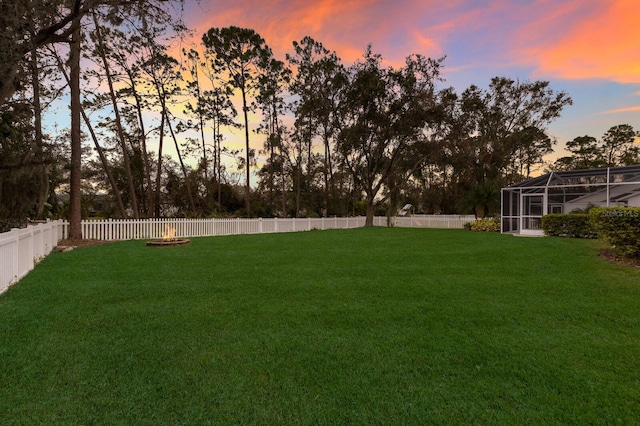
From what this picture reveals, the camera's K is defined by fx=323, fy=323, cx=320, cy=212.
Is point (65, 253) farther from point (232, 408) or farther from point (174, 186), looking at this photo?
point (174, 186)

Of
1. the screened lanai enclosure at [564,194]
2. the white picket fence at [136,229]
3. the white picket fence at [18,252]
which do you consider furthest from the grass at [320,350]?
the screened lanai enclosure at [564,194]

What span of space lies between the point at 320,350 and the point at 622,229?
8115 mm

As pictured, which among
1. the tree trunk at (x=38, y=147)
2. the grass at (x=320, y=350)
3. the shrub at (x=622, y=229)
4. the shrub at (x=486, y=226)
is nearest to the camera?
the grass at (x=320, y=350)

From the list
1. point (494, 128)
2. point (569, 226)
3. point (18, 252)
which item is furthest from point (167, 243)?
point (494, 128)

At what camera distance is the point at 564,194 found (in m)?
16.4

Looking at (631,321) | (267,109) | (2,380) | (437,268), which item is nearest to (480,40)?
(437,268)

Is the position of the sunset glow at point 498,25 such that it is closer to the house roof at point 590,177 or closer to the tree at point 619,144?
the house roof at point 590,177

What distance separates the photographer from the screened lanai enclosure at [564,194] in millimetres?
14086

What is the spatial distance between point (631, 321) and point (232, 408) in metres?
4.23

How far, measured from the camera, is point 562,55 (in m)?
10.5

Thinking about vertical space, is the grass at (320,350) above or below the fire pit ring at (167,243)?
below

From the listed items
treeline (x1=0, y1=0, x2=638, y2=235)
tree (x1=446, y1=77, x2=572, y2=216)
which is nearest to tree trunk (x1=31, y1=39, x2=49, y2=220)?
treeline (x1=0, y1=0, x2=638, y2=235)

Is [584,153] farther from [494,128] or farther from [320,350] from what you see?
[320,350]

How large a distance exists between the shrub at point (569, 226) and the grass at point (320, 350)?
8.97 metres
